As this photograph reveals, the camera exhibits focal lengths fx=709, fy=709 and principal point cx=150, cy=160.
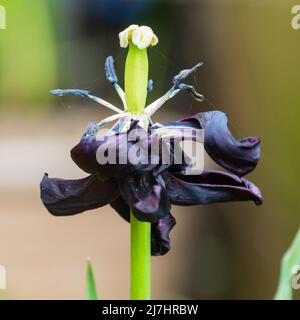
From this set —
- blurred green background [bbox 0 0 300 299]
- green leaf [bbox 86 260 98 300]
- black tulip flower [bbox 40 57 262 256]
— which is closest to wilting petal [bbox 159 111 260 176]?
black tulip flower [bbox 40 57 262 256]

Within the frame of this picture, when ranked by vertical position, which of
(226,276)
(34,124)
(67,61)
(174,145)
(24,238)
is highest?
(67,61)

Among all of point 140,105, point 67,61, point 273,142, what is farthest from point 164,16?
point 140,105

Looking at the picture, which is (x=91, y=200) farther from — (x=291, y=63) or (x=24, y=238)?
(x=24, y=238)

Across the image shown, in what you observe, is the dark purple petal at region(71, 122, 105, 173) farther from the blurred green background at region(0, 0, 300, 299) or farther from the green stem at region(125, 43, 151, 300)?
the blurred green background at region(0, 0, 300, 299)

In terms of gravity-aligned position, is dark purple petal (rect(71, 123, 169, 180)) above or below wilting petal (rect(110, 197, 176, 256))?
above

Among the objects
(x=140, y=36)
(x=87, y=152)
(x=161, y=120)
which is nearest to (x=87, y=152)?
(x=87, y=152)

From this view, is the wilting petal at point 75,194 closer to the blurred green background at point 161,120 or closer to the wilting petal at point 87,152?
the wilting petal at point 87,152

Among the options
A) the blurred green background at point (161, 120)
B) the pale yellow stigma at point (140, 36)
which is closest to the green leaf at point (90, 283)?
the pale yellow stigma at point (140, 36)

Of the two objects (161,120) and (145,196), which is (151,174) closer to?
(145,196)

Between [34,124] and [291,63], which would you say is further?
[34,124]
